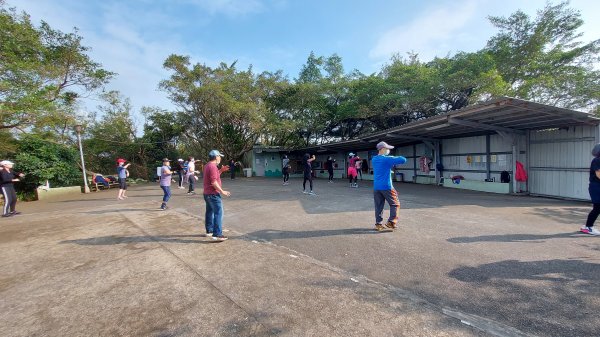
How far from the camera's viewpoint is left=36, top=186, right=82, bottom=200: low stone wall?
14.0 metres

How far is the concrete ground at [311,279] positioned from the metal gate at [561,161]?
370 cm

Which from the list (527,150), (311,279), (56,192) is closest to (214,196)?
(311,279)

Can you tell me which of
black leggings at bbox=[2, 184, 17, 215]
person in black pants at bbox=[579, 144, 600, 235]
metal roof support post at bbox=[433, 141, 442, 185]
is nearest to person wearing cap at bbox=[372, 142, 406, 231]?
person in black pants at bbox=[579, 144, 600, 235]

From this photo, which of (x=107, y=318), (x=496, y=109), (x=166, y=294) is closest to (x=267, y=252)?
(x=166, y=294)

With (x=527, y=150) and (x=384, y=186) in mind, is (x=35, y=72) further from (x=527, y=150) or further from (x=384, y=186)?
(x=527, y=150)

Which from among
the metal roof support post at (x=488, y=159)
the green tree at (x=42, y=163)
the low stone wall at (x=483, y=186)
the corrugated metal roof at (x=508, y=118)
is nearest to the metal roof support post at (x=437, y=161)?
the low stone wall at (x=483, y=186)

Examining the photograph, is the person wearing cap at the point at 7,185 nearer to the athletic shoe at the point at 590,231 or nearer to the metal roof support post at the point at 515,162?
the athletic shoe at the point at 590,231

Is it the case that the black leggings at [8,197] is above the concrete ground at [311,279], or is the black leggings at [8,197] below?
above

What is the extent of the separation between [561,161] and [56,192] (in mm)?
23071

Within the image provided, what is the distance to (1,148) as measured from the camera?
12.9 metres

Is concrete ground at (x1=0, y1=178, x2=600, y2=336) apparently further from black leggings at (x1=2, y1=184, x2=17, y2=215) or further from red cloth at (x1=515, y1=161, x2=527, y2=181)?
red cloth at (x1=515, y1=161, x2=527, y2=181)

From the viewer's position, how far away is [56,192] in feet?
48.4

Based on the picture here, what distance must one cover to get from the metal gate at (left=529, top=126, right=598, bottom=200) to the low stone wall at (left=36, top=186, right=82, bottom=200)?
71.9 ft

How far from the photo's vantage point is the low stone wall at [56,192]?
45.8 feet
